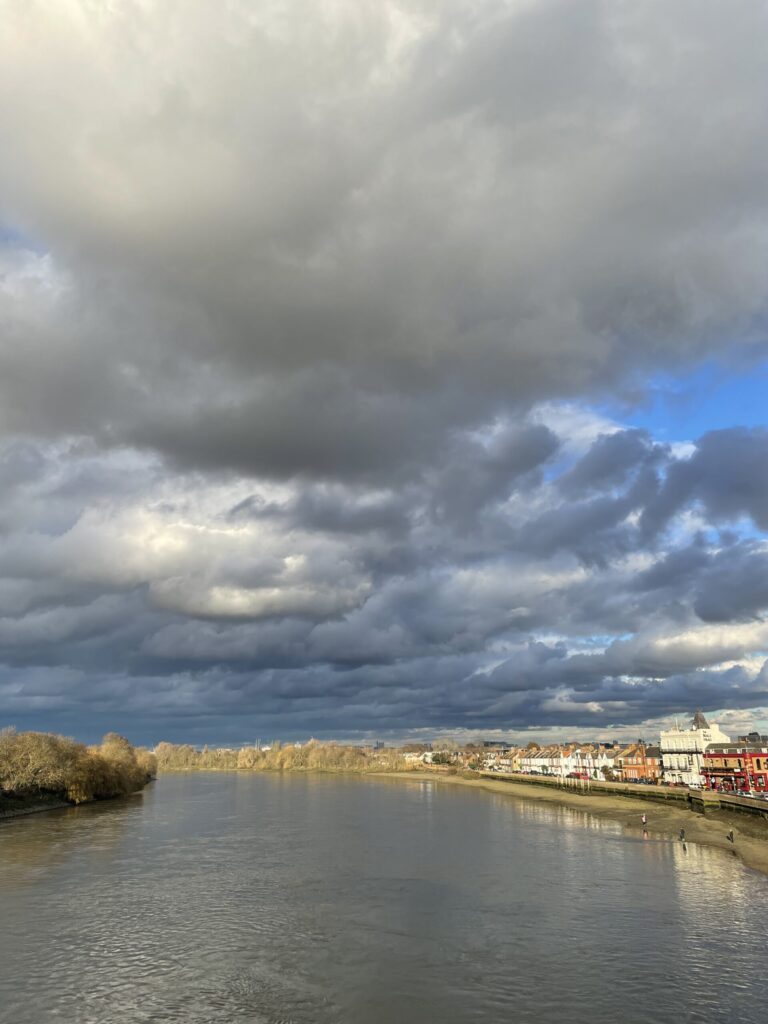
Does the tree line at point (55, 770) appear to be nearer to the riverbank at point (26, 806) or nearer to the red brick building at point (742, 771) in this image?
the riverbank at point (26, 806)

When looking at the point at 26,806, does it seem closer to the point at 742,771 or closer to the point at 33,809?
the point at 33,809

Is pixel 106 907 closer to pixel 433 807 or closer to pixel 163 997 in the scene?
pixel 163 997

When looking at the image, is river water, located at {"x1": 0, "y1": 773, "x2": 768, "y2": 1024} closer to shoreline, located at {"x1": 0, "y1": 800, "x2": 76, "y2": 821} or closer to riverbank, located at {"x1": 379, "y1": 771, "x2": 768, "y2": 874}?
riverbank, located at {"x1": 379, "y1": 771, "x2": 768, "y2": 874}

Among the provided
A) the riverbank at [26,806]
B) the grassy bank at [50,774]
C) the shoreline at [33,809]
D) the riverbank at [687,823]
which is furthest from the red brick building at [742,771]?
the riverbank at [26,806]

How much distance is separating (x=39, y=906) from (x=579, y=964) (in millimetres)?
36116

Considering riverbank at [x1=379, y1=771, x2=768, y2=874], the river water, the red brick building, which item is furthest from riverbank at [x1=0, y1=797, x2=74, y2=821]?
the red brick building

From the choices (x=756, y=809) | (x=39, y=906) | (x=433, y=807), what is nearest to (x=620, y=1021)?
(x=39, y=906)

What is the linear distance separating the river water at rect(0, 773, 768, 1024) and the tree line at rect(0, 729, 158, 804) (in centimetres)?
3571

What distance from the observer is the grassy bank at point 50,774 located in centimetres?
11900

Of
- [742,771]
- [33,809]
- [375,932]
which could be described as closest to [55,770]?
[33,809]

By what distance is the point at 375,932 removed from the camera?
147 ft

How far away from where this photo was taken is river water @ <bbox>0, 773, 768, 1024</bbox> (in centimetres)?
3253

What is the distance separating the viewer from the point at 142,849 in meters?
79.6

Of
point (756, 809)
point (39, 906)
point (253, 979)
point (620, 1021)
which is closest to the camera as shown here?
point (620, 1021)
